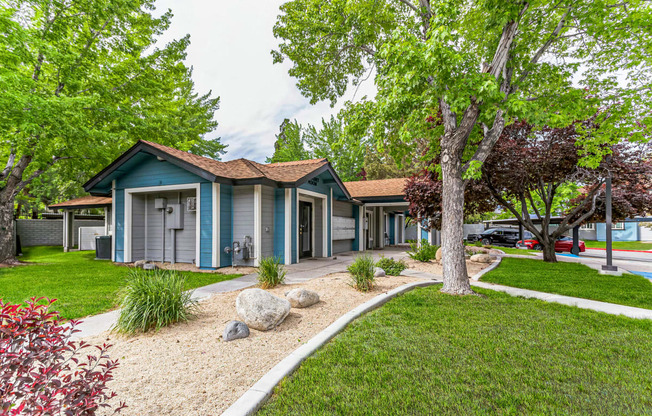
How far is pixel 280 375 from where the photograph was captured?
8.51 feet

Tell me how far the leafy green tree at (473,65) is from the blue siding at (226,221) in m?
4.15

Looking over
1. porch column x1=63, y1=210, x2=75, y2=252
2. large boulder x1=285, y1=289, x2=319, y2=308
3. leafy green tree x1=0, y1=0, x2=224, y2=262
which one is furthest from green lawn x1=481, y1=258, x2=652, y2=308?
porch column x1=63, y1=210, x2=75, y2=252

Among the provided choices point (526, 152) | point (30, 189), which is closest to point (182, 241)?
point (526, 152)

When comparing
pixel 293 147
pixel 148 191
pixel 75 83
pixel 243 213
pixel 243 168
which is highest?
pixel 293 147

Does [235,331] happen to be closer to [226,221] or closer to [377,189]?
[226,221]

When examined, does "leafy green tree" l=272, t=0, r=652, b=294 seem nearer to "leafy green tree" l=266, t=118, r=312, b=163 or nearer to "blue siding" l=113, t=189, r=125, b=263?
"blue siding" l=113, t=189, r=125, b=263

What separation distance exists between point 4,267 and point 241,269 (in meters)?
7.62

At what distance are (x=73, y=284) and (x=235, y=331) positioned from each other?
214 inches

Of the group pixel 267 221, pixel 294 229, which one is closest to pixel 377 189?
pixel 294 229

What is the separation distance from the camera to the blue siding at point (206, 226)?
859 centimetres

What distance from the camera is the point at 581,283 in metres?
6.79

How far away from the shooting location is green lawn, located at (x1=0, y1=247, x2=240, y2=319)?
502 cm

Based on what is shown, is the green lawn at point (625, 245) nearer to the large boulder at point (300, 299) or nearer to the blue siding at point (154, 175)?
the large boulder at point (300, 299)

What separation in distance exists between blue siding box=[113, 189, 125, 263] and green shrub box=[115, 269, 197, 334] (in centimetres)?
742
